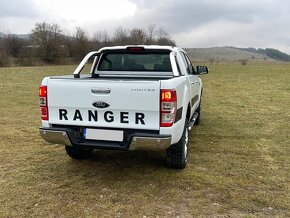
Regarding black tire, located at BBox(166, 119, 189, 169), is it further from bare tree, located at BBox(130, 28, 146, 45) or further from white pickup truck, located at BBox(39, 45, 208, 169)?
bare tree, located at BBox(130, 28, 146, 45)

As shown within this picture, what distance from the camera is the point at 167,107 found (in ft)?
12.4

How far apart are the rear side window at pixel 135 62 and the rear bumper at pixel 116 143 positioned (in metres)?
1.87

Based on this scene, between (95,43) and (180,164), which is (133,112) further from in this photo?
(95,43)

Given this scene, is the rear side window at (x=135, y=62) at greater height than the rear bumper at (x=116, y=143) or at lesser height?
greater

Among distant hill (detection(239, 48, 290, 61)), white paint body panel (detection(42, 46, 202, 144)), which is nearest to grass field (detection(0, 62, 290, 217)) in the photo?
white paint body panel (detection(42, 46, 202, 144))

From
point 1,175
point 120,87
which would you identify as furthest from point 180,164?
point 1,175

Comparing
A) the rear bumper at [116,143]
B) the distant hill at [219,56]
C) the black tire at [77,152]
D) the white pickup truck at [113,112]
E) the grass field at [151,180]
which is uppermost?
the white pickup truck at [113,112]

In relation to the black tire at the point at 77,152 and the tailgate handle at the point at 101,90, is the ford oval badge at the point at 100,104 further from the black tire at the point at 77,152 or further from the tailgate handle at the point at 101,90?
the black tire at the point at 77,152

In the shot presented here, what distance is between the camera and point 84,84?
3.95 metres

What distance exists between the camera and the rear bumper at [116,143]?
12.5 ft

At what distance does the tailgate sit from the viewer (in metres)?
3.80

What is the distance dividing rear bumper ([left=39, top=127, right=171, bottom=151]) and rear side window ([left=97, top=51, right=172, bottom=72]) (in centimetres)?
187

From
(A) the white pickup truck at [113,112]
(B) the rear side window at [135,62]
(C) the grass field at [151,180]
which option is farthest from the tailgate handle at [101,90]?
(B) the rear side window at [135,62]

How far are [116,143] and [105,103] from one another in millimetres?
508
